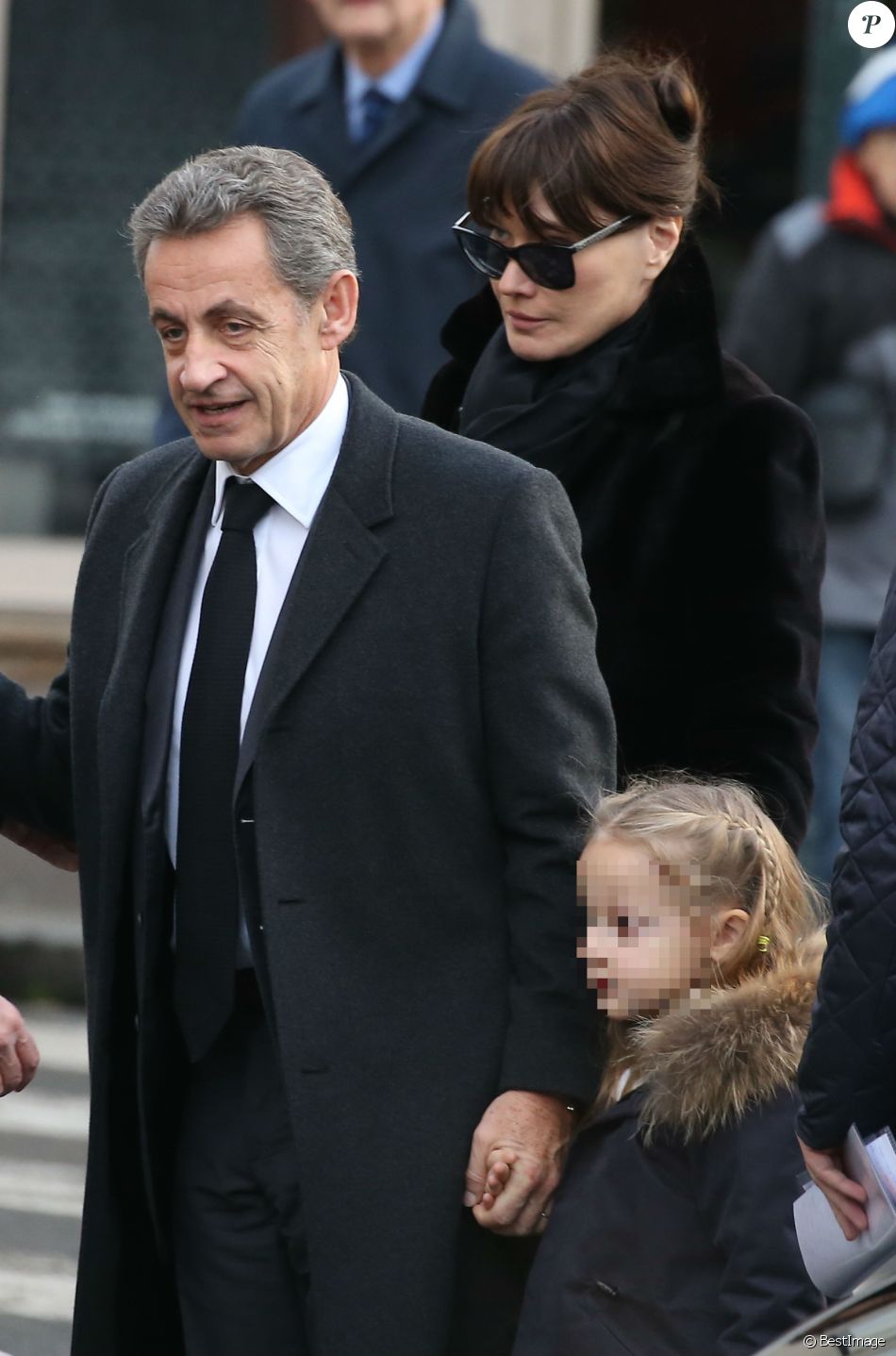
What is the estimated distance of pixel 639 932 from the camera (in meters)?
2.95

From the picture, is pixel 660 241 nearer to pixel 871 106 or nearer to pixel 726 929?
pixel 726 929

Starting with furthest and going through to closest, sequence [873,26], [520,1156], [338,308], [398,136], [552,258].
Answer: [398,136] < [873,26] < [552,258] < [338,308] < [520,1156]

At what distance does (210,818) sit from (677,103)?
4.28 feet

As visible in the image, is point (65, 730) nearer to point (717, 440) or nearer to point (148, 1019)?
point (148, 1019)

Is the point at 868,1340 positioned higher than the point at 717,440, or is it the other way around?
the point at 717,440

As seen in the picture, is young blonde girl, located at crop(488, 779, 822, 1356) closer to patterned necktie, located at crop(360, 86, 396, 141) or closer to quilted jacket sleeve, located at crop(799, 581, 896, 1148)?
quilted jacket sleeve, located at crop(799, 581, 896, 1148)

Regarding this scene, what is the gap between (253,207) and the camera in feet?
9.78

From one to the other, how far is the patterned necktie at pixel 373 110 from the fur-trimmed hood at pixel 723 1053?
10.8ft

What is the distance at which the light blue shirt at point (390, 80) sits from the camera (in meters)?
5.72

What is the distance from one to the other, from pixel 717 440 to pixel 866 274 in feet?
9.06

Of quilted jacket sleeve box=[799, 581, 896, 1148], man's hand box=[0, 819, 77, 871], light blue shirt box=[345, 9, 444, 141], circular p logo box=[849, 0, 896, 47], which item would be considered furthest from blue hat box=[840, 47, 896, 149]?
quilted jacket sleeve box=[799, 581, 896, 1148]

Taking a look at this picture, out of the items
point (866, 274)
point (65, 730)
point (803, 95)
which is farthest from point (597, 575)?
point (803, 95)

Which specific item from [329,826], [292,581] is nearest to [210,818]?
[329,826]

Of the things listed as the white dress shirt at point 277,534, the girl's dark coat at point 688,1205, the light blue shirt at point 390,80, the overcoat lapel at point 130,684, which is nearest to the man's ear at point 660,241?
the white dress shirt at point 277,534
